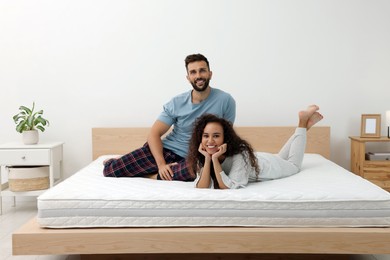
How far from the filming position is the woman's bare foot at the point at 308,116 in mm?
2887

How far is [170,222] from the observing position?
221 cm

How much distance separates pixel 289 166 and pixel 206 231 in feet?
2.62

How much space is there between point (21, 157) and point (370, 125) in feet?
8.29

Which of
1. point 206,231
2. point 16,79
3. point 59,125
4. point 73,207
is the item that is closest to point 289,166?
point 206,231

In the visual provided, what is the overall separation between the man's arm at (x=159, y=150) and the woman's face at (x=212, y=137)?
374 mm

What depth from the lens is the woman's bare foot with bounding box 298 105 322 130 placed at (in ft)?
9.47

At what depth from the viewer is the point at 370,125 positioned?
3.67m

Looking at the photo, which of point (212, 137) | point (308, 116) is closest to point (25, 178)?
point (212, 137)

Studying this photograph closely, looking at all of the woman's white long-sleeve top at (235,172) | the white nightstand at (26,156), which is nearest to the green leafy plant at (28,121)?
the white nightstand at (26,156)

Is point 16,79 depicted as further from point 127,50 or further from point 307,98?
point 307,98

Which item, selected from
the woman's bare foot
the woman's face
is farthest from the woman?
the woman's bare foot

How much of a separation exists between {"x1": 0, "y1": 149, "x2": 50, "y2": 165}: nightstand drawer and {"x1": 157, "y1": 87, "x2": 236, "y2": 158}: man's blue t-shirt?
1.01m

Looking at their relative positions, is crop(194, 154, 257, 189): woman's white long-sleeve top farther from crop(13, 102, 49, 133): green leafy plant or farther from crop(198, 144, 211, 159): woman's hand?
crop(13, 102, 49, 133): green leafy plant

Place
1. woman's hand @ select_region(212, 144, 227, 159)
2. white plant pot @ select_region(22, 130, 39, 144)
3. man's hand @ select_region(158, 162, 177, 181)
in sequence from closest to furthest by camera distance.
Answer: woman's hand @ select_region(212, 144, 227, 159), man's hand @ select_region(158, 162, 177, 181), white plant pot @ select_region(22, 130, 39, 144)
